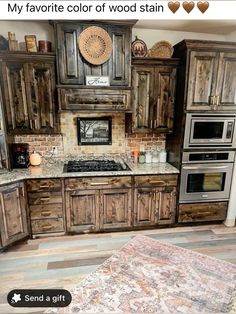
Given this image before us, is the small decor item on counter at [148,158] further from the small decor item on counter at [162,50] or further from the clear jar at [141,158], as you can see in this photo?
the small decor item on counter at [162,50]

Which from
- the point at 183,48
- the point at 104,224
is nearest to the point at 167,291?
the point at 104,224

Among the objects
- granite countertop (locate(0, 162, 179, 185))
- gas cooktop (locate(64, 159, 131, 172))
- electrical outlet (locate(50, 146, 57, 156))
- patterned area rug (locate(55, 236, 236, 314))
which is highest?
electrical outlet (locate(50, 146, 57, 156))

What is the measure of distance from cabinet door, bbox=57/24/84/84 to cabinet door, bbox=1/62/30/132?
445 millimetres

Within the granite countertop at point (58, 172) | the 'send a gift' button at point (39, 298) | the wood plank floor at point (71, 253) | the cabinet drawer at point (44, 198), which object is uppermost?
the granite countertop at point (58, 172)

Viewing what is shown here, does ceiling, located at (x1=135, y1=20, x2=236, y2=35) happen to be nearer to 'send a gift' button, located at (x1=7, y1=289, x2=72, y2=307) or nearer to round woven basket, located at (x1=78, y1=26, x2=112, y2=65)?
round woven basket, located at (x1=78, y1=26, x2=112, y2=65)

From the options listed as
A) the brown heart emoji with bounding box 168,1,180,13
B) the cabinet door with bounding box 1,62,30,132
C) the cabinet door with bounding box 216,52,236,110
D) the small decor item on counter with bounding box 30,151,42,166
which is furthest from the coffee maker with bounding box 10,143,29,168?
the cabinet door with bounding box 216,52,236,110

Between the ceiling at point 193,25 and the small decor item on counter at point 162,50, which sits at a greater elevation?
the ceiling at point 193,25

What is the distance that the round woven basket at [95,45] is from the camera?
93.9 inches

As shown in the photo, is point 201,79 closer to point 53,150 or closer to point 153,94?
point 153,94

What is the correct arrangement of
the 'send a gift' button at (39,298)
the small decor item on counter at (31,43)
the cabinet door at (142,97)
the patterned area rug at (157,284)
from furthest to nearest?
the cabinet door at (142,97) → the small decor item on counter at (31,43) → the patterned area rug at (157,284) → the 'send a gift' button at (39,298)

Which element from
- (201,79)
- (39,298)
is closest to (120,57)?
(201,79)

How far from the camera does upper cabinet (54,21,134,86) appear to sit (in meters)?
2.38

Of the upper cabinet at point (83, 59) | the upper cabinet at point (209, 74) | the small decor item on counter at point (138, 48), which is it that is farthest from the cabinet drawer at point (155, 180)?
the small decor item on counter at point (138, 48)

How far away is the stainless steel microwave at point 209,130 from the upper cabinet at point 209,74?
0.34 feet
